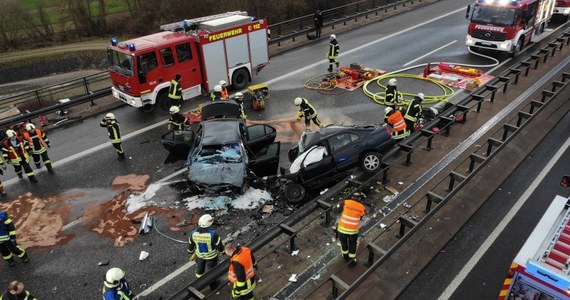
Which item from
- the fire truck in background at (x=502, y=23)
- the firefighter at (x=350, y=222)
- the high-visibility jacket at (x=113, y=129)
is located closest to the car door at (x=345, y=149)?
the firefighter at (x=350, y=222)

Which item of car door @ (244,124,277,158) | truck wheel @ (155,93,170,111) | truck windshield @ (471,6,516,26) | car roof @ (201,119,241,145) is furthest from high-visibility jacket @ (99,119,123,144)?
truck windshield @ (471,6,516,26)

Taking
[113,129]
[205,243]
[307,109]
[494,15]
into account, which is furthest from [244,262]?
[494,15]

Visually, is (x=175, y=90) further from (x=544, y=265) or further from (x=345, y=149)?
(x=544, y=265)

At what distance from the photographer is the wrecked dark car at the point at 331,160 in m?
9.12

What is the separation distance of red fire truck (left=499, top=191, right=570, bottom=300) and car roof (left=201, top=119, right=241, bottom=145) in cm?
636

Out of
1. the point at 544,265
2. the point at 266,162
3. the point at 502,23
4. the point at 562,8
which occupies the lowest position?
the point at 266,162

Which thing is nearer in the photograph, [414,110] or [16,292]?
[16,292]

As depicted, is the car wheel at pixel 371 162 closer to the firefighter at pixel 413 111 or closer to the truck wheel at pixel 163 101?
the firefighter at pixel 413 111

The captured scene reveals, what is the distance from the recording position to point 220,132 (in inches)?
394

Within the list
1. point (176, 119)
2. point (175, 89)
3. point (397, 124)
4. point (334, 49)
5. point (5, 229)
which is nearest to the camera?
point (5, 229)

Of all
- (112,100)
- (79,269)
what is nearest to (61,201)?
(79,269)

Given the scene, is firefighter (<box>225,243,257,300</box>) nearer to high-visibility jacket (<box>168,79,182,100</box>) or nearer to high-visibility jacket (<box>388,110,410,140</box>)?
high-visibility jacket (<box>388,110,410,140</box>)

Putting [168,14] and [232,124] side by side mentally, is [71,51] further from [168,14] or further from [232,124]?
[232,124]

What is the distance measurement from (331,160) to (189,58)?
742 centimetres
